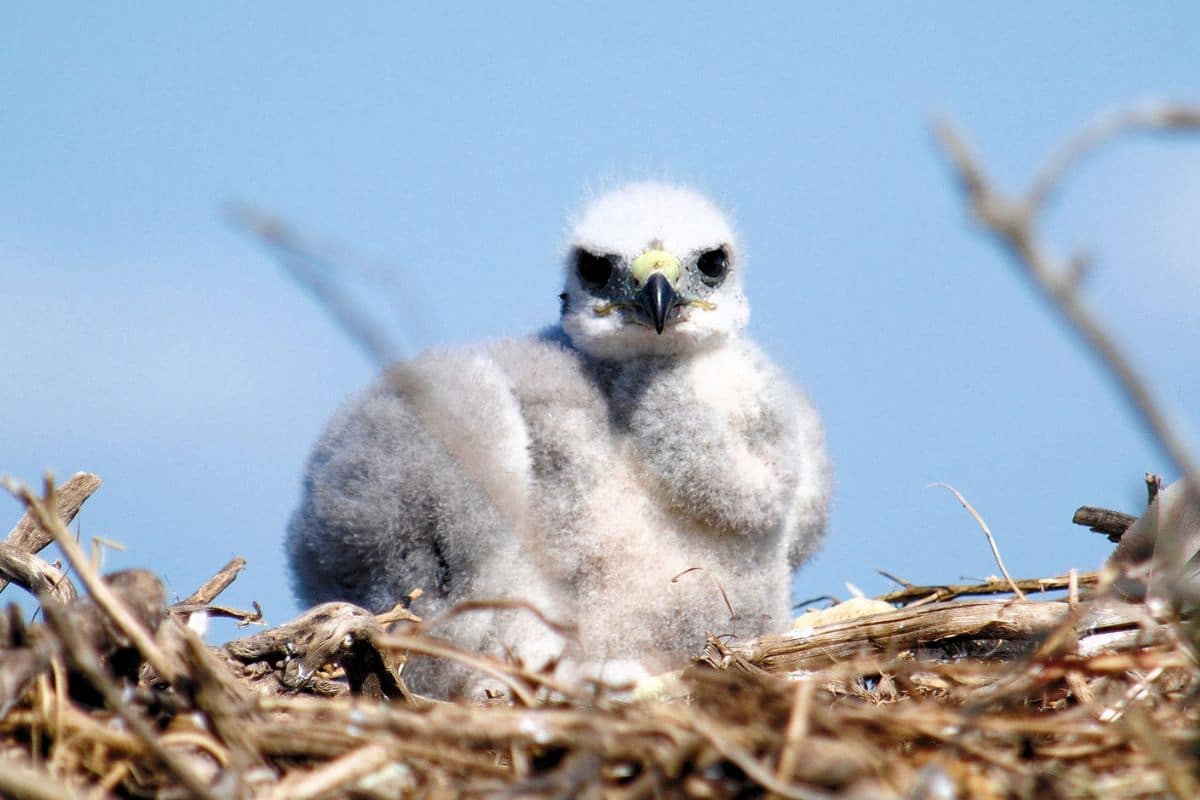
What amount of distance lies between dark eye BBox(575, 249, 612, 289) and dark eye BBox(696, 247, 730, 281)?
0.28 meters

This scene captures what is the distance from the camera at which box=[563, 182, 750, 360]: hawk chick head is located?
3.80 meters

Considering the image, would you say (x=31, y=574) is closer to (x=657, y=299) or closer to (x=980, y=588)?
(x=657, y=299)

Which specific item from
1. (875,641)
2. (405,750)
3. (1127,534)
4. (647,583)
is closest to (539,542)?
(647,583)

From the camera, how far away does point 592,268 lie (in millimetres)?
3930

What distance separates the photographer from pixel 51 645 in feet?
6.28

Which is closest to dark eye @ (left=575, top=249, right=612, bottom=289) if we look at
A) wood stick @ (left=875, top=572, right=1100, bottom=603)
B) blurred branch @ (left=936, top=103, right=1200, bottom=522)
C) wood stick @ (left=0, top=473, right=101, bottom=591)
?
wood stick @ (left=875, top=572, right=1100, bottom=603)

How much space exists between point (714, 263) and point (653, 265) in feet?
0.87

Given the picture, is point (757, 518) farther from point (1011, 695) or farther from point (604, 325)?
point (1011, 695)

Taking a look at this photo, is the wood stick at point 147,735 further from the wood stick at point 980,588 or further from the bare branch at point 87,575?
the wood stick at point 980,588

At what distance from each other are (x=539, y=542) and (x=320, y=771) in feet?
5.83

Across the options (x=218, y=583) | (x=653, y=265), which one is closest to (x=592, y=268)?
(x=653, y=265)

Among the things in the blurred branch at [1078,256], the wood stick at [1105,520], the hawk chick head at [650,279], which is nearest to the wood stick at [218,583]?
the hawk chick head at [650,279]

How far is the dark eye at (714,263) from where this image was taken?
13.0ft

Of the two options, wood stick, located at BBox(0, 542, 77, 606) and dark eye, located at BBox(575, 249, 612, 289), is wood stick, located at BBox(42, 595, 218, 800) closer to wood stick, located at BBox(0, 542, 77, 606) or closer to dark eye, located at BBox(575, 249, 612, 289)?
wood stick, located at BBox(0, 542, 77, 606)
